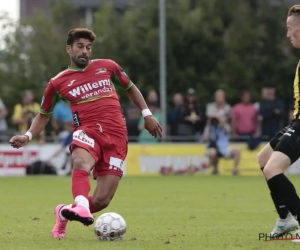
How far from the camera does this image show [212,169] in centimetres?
2486

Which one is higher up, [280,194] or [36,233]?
[280,194]

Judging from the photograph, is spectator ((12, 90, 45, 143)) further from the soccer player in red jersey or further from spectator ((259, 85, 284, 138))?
the soccer player in red jersey

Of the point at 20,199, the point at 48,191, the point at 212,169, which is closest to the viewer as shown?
the point at 20,199

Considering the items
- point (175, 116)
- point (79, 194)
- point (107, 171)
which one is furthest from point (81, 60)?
point (175, 116)

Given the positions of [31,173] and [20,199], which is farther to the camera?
[31,173]

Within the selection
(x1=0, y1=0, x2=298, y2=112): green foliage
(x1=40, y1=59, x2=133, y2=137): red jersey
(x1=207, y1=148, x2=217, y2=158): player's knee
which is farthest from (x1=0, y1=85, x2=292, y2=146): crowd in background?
(x1=40, y1=59, x2=133, y2=137): red jersey

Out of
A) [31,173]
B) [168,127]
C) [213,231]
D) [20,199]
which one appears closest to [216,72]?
[168,127]

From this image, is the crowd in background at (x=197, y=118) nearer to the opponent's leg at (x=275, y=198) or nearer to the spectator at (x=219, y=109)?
the spectator at (x=219, y=109)

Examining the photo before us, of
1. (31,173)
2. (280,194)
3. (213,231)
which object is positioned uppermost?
(280,194)

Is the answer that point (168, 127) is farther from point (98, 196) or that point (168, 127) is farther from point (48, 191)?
point (98, 196)

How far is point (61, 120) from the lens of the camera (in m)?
26.0

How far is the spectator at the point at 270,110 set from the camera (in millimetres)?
24469

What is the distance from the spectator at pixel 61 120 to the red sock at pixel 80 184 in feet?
51.9

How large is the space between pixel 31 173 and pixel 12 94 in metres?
7.72
